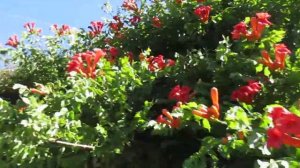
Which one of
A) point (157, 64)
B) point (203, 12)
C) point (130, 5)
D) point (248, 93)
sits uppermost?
point (130, 5)

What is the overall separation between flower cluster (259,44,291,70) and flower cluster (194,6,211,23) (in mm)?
931

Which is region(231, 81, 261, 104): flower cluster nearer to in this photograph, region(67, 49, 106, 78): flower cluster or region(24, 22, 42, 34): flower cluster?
region(67, 49, 106, 78): flower cluster

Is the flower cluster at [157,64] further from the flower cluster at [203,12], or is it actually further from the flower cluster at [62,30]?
the flower cluster at [62,30]

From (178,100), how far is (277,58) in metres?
0.62

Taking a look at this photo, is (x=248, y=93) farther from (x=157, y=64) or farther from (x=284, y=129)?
(x=284, y=129)

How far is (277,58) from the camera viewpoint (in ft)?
9.89

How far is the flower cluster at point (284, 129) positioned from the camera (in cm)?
136

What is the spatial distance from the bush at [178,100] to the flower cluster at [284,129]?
66 centimetres

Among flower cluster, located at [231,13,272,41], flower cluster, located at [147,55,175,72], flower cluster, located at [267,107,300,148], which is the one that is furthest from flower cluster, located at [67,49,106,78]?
flower cluster, located at [267,107,300,148]

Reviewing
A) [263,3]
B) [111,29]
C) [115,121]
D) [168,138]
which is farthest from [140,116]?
[111,29]

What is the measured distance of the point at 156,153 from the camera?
3768 millimetres

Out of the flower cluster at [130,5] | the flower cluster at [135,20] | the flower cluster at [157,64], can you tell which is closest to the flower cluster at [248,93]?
the flower cluster at [157,64]

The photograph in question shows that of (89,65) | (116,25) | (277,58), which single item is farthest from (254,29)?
(116,25)

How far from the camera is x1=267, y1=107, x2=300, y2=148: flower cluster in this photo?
4.47 ft
